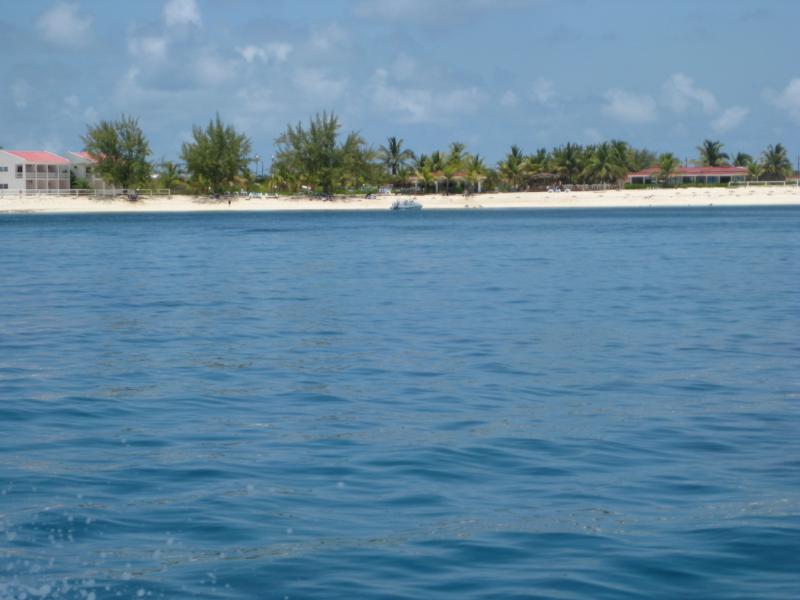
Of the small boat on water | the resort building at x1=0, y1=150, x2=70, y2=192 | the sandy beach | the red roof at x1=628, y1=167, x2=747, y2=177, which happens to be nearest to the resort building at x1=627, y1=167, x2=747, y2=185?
the red roof at x1=628, y1=167, x2=747, y2=177

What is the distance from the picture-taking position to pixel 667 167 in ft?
540

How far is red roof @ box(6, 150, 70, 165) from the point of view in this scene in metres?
136

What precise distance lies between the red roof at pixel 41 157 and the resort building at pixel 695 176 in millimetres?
81562

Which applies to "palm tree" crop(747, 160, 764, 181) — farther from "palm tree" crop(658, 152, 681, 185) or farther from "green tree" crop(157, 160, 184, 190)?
"green tree" crop(157, 160, 184, 190)

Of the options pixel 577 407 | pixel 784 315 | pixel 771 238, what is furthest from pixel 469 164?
pixel 577 407

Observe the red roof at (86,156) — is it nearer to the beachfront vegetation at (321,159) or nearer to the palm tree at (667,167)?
the beachfront vegetation at (321,159)

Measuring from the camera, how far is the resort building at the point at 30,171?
443ft

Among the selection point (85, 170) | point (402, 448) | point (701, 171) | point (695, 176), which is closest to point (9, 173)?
point (85, 170)

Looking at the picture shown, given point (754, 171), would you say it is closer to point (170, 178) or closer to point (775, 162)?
point (775, 162)

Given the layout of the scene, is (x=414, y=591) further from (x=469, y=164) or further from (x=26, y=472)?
(x=469, y=164)

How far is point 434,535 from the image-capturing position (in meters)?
9.41

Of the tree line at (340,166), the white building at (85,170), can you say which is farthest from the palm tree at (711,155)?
the white building at (85,170)

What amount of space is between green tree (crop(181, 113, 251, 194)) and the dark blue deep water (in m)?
109

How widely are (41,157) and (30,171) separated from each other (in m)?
3.75
